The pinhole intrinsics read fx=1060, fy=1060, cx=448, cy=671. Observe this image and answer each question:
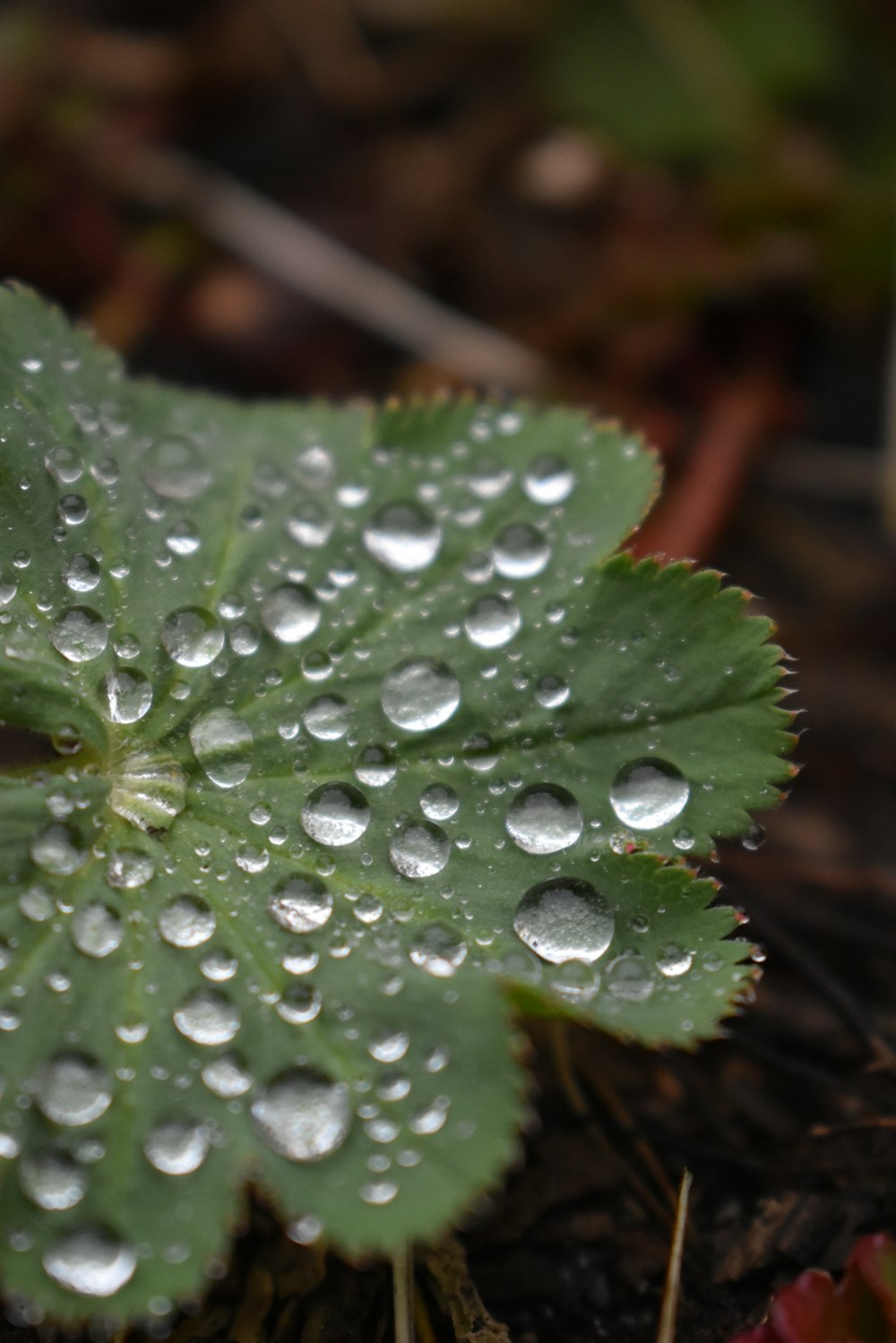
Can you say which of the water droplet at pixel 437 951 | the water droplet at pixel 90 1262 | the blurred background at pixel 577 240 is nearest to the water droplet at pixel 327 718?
the water droplet at pixel 437 951

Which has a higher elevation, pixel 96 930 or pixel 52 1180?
pixel 96 930

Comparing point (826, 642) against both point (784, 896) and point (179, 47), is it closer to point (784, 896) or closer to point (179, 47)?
point (784, 896)

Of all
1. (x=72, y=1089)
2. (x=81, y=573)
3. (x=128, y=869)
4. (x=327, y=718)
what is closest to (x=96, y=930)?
(x=128, y=869)

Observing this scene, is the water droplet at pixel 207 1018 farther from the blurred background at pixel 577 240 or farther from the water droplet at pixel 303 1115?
A: the blurred background at pixel 577 240

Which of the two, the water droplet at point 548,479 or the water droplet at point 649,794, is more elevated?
the water droplet at point 548,479

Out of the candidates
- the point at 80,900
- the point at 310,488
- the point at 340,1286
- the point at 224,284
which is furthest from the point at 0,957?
the point at 224,284

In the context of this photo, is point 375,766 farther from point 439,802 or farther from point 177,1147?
point 177,1147
